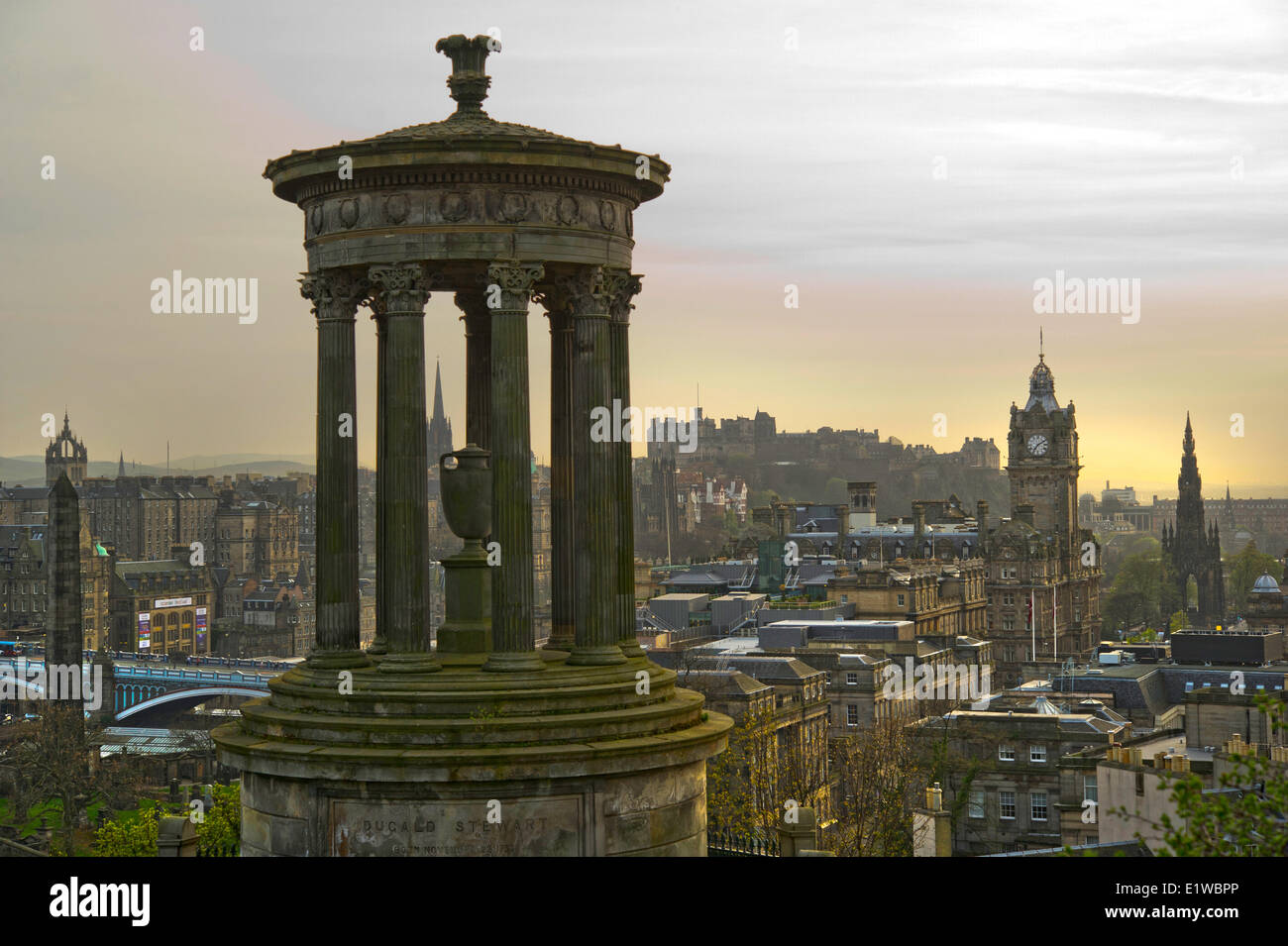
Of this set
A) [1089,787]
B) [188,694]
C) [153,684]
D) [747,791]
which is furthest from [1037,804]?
[153,684]

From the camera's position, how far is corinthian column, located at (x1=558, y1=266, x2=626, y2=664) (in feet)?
81.9

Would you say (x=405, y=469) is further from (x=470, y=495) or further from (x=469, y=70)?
(x=469, y=70)

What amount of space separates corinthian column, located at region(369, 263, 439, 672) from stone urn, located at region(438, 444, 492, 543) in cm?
172

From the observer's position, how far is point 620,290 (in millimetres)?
26016

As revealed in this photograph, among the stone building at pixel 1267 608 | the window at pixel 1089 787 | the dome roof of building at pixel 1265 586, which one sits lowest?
the window at pixel 1089 787

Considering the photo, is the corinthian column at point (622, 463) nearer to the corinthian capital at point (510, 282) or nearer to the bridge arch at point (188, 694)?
the corinthian capital at point (510, 282)

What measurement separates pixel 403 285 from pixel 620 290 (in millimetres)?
3529

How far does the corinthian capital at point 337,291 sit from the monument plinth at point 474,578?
0.03 meters

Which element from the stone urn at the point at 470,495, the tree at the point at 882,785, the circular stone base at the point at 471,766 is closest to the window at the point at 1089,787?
the tree at the point at 882,785

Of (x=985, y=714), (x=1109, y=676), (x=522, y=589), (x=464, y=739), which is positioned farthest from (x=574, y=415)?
(x=1109, y=676)

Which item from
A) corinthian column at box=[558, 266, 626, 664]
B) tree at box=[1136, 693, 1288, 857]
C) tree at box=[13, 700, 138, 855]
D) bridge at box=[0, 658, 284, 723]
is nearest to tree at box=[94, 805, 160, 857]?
tree at box=[13, 700, 138, 855]

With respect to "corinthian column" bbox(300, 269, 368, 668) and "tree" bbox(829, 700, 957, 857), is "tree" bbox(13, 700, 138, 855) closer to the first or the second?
"tree" bbox(829, 700, 957, 857)

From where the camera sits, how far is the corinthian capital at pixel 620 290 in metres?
25.5
